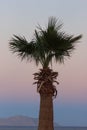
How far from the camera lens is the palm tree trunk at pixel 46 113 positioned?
16.2m

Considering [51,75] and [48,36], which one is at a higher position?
[48,36]

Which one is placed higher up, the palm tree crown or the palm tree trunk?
the palm tree crown

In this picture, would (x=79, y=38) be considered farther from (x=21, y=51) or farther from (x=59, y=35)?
(x=21, y=51)

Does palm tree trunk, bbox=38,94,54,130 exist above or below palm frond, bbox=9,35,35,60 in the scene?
below

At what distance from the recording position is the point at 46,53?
16844mm

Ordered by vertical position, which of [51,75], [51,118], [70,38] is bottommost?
[51,118]

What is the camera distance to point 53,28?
653 inches

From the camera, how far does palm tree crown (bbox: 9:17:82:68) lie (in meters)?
16.5

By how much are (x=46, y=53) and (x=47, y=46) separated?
36cm

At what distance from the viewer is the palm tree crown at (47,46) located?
54.0 feet

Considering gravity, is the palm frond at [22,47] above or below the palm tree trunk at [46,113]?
above

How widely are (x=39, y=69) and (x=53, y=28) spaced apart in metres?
1.49

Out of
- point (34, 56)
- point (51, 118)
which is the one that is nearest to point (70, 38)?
point (34, 56)

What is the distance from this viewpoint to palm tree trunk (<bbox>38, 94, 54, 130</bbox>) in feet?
53.1
